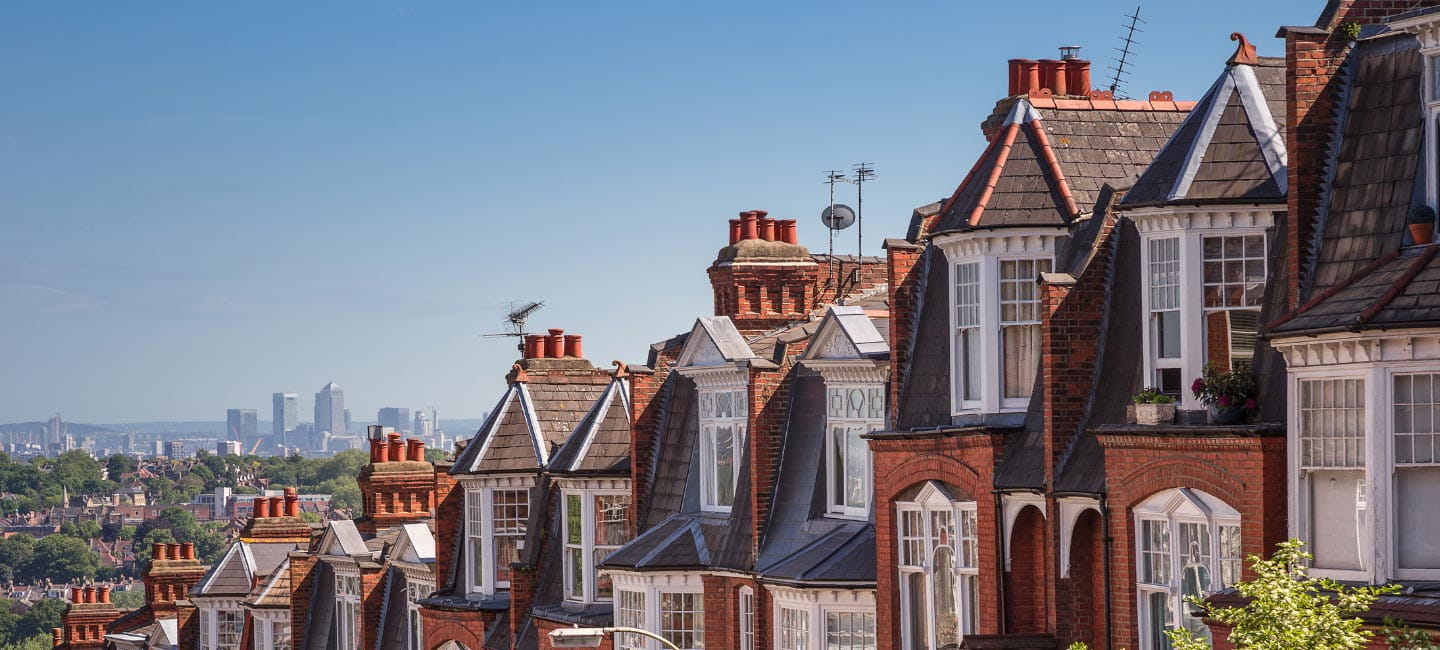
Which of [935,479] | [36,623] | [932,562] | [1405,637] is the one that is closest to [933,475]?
[935,479]

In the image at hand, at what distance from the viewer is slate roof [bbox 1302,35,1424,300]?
2306 centimetres

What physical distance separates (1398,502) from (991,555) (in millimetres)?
7975

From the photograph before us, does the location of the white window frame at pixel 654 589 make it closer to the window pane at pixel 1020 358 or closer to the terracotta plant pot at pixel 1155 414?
the window pane at pixel 1020 358

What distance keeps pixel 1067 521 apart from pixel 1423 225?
6.75 m

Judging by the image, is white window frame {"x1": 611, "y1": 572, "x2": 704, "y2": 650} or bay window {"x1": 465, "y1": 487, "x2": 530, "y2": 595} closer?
white window frame {"x1": 611, "y1": 572, "x2": 704, "y2": 650}

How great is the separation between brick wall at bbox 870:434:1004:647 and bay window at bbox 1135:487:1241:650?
324 cm

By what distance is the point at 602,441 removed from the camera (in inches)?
1745

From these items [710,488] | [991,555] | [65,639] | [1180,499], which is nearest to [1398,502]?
[1180,499]

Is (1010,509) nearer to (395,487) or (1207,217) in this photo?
(1207,217)

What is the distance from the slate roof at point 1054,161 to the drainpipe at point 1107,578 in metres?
4.37

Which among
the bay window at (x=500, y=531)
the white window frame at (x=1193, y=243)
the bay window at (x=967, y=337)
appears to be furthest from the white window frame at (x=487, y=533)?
the white window frame at (x=1193, y=243)

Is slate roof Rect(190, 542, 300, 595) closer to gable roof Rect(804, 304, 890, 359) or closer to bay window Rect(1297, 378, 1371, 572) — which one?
gable roof Rect(804, 304, 890, 359)

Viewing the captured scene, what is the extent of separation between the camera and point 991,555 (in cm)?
2911

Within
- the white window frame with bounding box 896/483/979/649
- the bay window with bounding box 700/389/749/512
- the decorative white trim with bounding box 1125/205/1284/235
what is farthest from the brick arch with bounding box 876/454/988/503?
the bay window with bounding box 700/389/749/512
